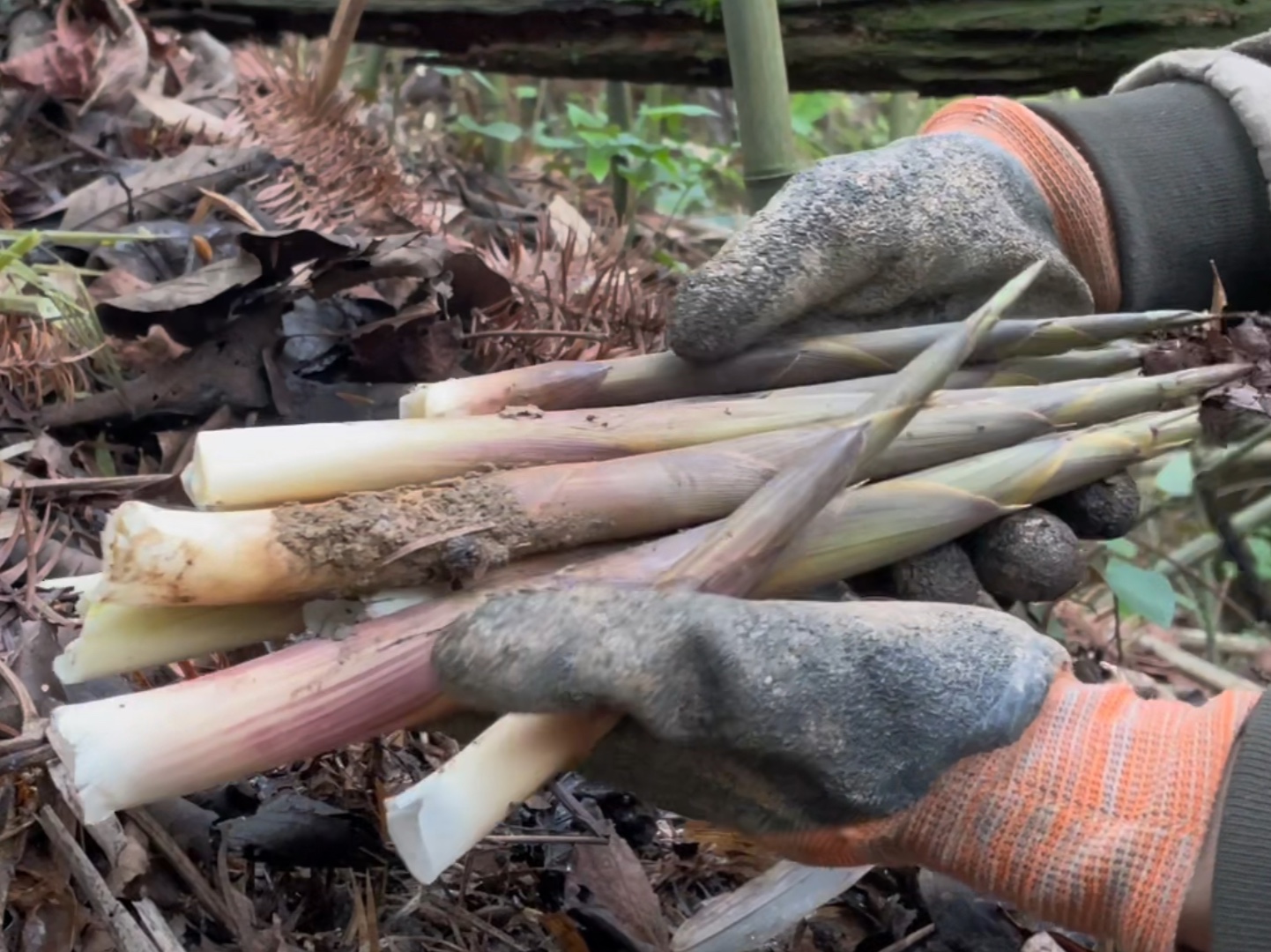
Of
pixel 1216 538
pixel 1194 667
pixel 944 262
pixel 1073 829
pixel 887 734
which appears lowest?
pixel 1194 667

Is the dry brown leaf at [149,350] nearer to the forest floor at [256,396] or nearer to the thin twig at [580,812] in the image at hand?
the forest floor at [256,396]

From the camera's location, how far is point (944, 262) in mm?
1240

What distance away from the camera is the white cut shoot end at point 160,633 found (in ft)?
2.72

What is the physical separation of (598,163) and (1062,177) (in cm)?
101

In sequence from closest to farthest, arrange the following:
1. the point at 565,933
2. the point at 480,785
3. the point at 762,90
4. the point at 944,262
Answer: the point at 480,785, the point at 565,933, the point at 944,262, the point at 762,90

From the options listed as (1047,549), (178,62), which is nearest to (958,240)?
(1047,549)

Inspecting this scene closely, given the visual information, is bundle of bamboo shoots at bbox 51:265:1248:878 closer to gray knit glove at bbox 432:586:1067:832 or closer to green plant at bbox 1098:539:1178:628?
gray knit glove at bbox 432:586:1067:832

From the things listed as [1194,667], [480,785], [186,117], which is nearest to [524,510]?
[480,785]

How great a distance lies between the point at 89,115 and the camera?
6.26ft

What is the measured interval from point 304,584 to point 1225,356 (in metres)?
0.87

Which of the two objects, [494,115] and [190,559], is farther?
[494,115]

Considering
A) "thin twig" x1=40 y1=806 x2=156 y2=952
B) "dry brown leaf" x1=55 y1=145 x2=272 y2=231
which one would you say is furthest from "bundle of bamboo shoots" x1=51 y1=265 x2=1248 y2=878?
"dry brown leaf" x1=55 y1=145 x2=272 y2=231

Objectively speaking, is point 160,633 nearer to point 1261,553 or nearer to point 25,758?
point 25,758

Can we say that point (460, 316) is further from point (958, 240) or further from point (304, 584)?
point (304, 584)
